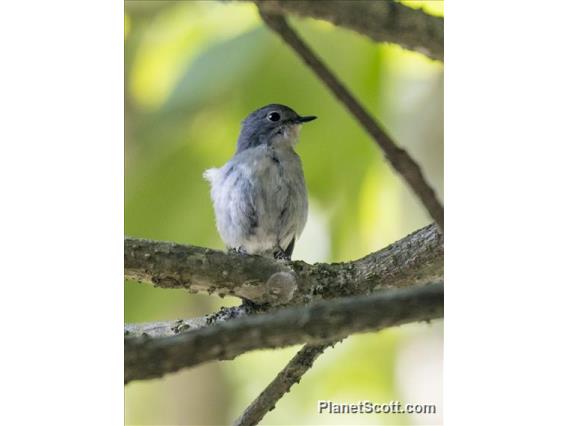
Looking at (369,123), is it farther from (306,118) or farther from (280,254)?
(280,254)

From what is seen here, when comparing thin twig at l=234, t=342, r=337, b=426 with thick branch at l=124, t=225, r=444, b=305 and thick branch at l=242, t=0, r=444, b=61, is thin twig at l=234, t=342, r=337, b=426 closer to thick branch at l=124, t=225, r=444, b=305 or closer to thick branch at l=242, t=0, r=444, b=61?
thick branch at l=124, t=225, r=444, b=305

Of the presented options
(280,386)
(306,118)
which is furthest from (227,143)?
(280,386)

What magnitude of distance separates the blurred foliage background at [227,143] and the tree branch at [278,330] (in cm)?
111

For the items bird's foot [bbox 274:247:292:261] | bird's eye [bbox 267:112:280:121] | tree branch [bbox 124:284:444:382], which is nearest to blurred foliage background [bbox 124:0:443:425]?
bird's foot [bbox 274:247:292:261]

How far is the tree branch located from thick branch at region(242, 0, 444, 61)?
3.66 ft

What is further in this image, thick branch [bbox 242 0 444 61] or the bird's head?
the bird's head

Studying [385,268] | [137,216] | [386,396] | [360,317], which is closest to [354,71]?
[385,268]

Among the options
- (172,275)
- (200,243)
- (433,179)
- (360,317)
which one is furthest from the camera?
(200,243)

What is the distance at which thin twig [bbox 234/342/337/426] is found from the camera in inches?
90.0

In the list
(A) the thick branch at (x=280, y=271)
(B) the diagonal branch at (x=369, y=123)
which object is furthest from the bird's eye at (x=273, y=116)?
(B) the diagonal branch at (x=369, y=123)

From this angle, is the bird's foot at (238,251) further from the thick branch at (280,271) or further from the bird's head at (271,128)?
the bird's head at (271,128)

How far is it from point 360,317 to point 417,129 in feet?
5.59
